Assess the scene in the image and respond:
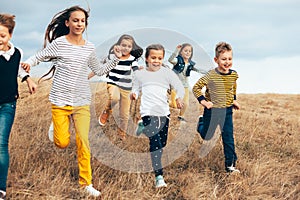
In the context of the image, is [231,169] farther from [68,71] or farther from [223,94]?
[68,71]

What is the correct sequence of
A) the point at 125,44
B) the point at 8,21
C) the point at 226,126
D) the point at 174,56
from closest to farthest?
the point at 8,21 → the point at 226,126 → the point at 125,44 → the point at 174,56

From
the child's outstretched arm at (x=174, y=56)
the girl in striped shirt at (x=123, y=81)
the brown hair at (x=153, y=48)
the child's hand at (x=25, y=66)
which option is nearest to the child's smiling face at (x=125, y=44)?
the girl in striped shirt at (x=123, y=81)

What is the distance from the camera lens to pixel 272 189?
204 inches

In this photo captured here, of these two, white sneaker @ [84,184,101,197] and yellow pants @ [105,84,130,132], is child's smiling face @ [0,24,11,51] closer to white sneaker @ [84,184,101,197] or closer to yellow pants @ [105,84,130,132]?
white sneaker @ [84,184,101,197]

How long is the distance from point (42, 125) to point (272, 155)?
13.0ft

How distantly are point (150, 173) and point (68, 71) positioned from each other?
167 centimetres

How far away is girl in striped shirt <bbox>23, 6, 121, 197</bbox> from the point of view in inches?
175

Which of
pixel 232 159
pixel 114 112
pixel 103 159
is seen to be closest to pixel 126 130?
pixel 114 112

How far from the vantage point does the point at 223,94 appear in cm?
546

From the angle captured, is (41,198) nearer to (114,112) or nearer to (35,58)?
(35,58)

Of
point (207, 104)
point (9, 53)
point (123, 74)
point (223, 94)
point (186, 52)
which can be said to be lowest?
point (207, 104)

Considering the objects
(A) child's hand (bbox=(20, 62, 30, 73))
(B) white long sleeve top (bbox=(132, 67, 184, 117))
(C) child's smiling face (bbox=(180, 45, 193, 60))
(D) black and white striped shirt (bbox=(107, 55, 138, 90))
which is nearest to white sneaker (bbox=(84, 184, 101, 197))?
(B) white long sleeve top (bbox=(132, 67, 184, 117))

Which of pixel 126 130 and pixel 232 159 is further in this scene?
pixel 126 130

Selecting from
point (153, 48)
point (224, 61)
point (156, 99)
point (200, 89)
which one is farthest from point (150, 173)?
point (224, 61)
